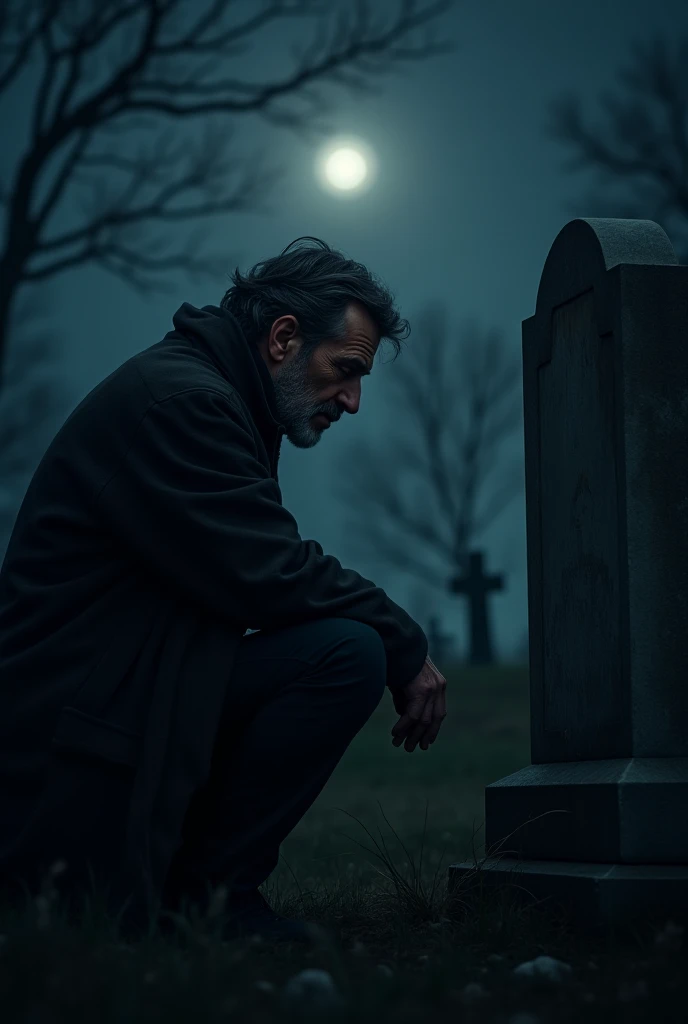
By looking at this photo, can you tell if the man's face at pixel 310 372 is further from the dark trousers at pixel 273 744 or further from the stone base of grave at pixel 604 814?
the stone base of grave at pixel 604 814

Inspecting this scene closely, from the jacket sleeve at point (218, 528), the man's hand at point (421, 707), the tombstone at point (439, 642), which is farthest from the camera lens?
the tombstone at point (439, 642)

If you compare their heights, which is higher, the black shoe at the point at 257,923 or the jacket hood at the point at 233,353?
the jacket hood at the point at 233,353

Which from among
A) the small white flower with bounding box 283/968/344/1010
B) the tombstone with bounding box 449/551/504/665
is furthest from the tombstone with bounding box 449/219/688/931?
the tombstone with bounding box 449/551/504/665

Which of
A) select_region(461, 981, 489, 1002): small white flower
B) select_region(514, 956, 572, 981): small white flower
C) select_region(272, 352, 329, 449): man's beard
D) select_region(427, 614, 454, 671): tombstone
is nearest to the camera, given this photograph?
select_region(461, 981, 489, 1002): small white flower

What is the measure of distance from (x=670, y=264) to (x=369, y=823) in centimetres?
403

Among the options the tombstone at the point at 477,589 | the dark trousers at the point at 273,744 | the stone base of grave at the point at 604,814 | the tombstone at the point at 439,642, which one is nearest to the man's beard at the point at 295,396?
the dark trousers at the point at 273,744

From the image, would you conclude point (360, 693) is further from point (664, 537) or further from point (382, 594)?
point (664, 537)

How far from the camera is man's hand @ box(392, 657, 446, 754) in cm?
286

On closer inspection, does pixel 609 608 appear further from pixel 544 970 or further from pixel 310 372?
pixel 544 970

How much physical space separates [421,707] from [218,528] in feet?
2.24

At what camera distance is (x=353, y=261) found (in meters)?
3.48

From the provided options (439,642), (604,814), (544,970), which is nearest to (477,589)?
(439,642)

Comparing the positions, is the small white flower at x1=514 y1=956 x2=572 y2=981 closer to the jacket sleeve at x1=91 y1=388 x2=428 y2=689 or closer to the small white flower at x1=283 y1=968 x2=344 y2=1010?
the small white flower at x1=283 y1=968 x2=344 y2=1010

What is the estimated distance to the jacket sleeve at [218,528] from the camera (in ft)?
8.79
